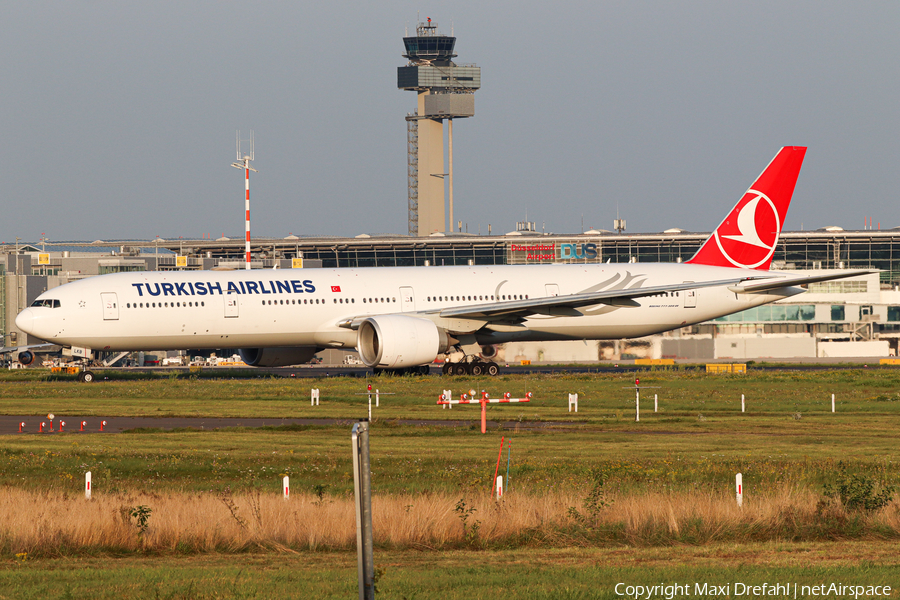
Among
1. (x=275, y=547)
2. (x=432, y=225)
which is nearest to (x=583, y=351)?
(x=275, y=547)

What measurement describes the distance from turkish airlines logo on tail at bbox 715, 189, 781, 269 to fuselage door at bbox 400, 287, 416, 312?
15.5 m

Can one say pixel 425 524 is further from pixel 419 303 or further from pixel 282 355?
pixel 282 355

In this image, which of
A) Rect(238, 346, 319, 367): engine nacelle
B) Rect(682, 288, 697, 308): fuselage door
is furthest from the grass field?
Rect(682, 288, 697, 308): fuselage door

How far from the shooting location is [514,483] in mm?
18281

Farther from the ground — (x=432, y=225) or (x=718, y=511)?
(x=432, y=225)

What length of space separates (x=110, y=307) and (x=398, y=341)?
11.0 m

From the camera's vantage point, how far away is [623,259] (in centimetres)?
13700

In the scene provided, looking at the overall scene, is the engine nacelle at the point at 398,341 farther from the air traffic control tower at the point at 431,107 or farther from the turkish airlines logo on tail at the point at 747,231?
the air traffic control tower at the point at 431,107

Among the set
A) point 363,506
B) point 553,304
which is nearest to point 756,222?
point 553,304

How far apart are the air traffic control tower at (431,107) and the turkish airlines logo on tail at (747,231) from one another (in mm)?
131940

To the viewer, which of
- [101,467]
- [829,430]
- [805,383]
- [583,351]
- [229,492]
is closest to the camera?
[229,492]

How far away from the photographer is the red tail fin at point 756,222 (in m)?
51.5

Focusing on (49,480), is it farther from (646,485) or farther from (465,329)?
(465,329)

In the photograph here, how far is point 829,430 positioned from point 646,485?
10.5 m
